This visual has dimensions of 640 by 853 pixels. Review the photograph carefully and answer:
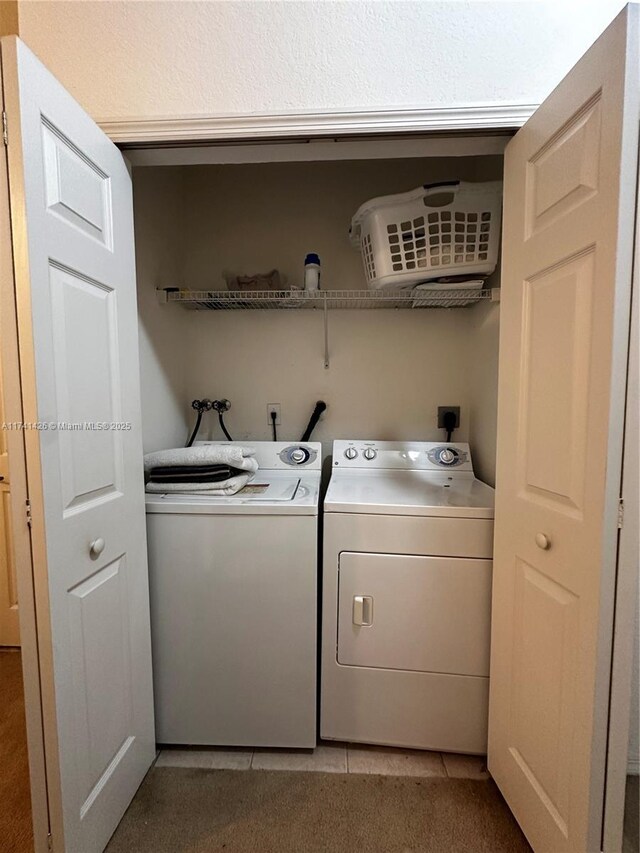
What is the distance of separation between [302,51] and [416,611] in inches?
68.3

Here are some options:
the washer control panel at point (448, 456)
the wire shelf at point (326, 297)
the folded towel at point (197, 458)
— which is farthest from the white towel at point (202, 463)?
the washer control panel at point (448, 456)

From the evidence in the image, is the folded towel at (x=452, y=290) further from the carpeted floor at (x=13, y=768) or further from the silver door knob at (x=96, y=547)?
the carpeted floor at (x=13, y=768)

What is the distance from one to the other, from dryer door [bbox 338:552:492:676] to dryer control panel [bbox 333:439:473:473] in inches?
22.5

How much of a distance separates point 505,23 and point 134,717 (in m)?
2.28

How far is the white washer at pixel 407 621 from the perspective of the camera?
1265 mm

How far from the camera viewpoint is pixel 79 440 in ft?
3.05

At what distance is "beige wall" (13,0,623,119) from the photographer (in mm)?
1002

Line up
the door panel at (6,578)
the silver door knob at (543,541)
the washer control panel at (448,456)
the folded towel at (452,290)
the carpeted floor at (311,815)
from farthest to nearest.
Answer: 1. the door panel at (6,578)
2. the washer control panel at (448,456)
3. the folded towel at (452,290)
4. the carpeted floor at (311,815)
5. the silver door knob at (543,541)

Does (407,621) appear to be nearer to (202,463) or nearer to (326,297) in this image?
(202,463)

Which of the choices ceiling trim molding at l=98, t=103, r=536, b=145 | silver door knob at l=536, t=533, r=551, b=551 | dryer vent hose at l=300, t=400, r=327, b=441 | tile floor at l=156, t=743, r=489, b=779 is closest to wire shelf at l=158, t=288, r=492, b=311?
dryer vent hose at l=300, t=400, r=327, b=441

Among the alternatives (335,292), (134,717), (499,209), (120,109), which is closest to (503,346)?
(499,209)

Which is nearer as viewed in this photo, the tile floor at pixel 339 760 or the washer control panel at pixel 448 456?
the tile floor at pixel 339 760

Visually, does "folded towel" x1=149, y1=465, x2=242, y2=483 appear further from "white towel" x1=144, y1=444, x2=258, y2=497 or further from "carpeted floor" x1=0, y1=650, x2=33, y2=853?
"carpeted floor" x1=0, y1=650, x2=33, y2=853

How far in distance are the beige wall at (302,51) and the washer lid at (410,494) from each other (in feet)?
3.88
